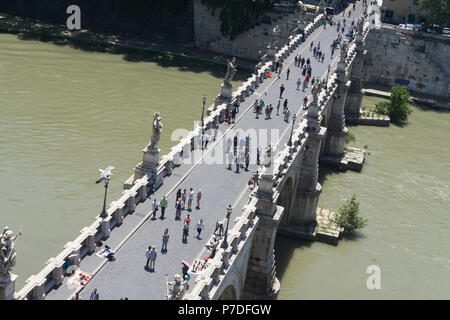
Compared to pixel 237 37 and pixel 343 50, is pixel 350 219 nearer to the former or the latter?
pixel 343 50

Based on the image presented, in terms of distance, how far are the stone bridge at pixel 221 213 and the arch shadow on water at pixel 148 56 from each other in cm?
2337

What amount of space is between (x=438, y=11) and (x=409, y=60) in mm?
8354

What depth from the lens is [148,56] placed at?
331 ft

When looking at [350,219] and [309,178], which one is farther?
[309,178]

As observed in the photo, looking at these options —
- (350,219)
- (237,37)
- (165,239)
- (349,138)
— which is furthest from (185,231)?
(237,37)

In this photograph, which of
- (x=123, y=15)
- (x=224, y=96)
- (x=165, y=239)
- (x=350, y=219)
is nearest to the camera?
(x=165, y=239)

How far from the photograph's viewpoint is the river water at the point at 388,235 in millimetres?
55281

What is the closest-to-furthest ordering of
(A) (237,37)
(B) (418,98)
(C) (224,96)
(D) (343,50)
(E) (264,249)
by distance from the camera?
(E) (264,249), (C) (224,96), (D) (343,50), (B) (418,98), (A) (237,37)

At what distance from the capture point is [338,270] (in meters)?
57.3

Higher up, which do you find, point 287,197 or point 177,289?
point 177,289

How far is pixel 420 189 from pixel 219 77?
33.9 metres

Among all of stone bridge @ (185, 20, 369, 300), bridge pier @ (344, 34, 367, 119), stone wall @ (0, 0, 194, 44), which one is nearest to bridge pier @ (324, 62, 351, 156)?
stone bridge @ (185, 20, 369, 300)

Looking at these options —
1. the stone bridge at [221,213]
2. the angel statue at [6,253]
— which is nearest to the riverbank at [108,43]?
the stone bridge at [221,213]

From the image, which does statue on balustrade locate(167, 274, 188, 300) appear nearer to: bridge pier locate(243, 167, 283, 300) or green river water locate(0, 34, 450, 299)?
bridge pier locate(243, 167, 283, 300)
